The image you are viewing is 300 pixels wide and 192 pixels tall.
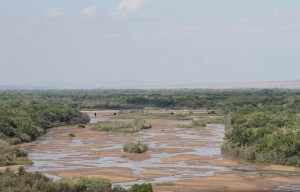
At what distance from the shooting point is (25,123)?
76500 millimetres

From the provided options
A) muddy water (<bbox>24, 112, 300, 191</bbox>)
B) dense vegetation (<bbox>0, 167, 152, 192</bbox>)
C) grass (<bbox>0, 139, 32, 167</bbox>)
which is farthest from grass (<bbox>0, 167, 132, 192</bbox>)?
grass (<bbox>0, 139, 32, 167</bbox>)

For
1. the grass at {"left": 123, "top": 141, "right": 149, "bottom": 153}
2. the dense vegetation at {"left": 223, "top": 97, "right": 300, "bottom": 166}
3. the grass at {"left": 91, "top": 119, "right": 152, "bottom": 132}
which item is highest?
the dense vegetation at {"left": 223, "top": 97, "right": 300, "bottom": 166}

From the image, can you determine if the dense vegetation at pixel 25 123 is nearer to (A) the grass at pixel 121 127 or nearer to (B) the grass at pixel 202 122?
(A) the grass at pixel 121 127

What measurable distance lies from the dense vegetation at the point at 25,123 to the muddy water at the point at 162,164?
186 cm

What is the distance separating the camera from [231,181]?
139ft

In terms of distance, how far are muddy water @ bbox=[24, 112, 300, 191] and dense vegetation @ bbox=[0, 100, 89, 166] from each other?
186 cm

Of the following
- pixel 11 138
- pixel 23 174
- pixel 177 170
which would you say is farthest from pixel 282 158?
pixel 11 138

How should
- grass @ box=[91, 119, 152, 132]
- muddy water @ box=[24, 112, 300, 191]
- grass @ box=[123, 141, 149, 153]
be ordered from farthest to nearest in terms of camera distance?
grass @ box=[91, 119, 152, 132], grass @ box=[123, 141, 149, 153], muddy water @ box=[24, 112, 300, 191]

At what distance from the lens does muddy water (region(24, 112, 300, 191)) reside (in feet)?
138

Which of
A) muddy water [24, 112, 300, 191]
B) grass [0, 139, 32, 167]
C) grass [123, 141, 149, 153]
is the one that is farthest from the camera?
grass [123, 141, 149, 153]

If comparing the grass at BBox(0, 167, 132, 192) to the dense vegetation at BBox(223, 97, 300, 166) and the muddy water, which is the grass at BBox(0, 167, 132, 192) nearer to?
the muddy water

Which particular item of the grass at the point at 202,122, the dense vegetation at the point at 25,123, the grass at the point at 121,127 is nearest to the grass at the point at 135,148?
the dense vegetation at the point at 25,123

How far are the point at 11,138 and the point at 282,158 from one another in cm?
3391

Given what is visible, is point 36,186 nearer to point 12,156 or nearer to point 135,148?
point 12,156
